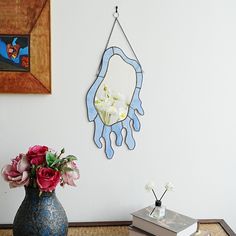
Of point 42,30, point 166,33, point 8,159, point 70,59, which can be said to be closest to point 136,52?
point 166,33

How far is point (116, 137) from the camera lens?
1255 millimetres

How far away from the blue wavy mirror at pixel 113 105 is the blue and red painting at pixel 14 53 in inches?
11.1

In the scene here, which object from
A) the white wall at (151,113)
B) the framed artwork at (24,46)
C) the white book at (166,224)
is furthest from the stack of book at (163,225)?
the framed artwork at (24,46)

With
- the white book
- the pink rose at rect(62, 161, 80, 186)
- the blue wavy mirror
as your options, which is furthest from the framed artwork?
the white book

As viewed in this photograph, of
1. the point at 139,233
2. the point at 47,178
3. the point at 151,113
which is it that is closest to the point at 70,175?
the point at 47,178

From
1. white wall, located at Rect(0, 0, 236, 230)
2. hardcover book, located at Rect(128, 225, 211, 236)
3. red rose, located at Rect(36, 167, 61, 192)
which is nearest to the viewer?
red rose, located at Rect(36, 167, 61, 192)

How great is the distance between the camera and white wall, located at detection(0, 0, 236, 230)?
121cm

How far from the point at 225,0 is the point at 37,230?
45.6 inches

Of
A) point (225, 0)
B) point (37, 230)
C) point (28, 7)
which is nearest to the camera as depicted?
point (37, 230)

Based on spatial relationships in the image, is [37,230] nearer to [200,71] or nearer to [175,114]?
[175,114]

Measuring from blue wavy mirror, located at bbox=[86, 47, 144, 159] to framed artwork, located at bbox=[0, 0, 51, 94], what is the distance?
0.21 meters

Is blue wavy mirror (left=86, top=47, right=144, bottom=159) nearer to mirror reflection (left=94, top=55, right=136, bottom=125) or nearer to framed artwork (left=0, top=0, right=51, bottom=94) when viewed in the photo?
mirror reflection (left=94, top=55, right=136, bottom=125)

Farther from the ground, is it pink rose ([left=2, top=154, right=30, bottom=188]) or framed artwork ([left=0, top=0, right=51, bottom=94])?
framed artwork ([left=0, top=0, right=51, bottom=94])

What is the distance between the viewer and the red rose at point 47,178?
969mm
